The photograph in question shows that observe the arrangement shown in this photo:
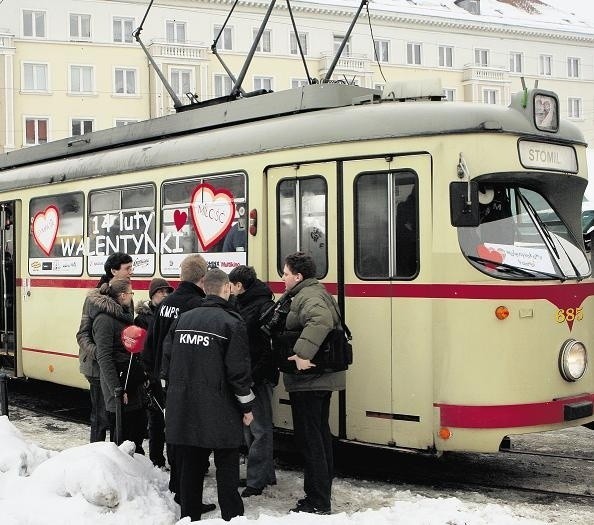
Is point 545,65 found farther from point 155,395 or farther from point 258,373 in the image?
point 258,373

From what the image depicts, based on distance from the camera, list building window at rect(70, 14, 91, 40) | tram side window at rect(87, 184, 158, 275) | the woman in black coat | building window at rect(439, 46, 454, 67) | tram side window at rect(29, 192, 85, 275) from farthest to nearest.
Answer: building window at rect(439, 46, 454, 67) → building window at rect(70, 14, 91, 40) → tram side window at rect(29, 192, 85, 275) → tram side window at rect(87, 184, 158, 275) → the woman in black coat

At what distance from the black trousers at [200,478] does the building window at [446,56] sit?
160ft

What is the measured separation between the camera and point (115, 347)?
7.55m

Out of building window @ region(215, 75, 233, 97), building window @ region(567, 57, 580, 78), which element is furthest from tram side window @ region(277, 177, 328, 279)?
building window @ region(567, 57, 580, 78)

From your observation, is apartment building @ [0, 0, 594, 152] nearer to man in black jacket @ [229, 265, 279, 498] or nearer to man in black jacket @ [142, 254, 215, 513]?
man in black jacket @ [229, 265, 279, 498]

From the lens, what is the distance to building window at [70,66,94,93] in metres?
43.8

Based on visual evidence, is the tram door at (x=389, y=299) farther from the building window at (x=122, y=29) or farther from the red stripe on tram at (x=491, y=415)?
the building window at (x=122, y=29)

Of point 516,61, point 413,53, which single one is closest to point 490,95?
point 516,61

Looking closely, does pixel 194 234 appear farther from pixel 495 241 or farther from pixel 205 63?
pixel 205 63

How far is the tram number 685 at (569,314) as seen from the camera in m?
7.19

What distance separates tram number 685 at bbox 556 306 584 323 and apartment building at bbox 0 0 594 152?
34961 millimetres

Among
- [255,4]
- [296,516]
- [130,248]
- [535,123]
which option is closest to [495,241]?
[535,123]

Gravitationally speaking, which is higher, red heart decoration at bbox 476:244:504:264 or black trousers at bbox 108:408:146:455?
red heart decoration at bbox 476:244:504:264

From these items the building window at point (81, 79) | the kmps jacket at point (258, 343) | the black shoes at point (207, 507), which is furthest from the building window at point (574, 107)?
the black shoes at point (207, 507)
